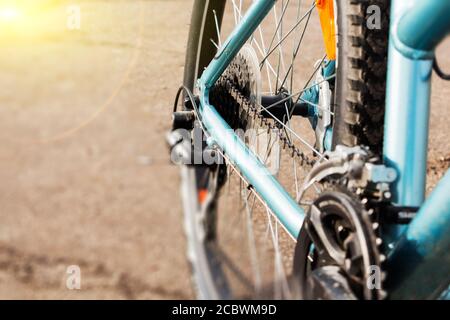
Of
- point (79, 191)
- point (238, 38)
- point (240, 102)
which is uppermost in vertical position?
point (238, 38)

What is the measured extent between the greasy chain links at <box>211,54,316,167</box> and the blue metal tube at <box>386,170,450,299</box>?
1.97 ft

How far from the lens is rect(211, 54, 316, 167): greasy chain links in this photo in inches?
60.1

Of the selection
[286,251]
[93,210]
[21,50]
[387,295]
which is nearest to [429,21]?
[387,295]

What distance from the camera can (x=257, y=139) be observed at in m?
Answer: 1.55

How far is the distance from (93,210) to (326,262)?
0.98m

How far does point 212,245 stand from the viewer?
549 millimetres

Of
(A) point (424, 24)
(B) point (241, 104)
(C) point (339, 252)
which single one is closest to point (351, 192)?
(C) point (339, 252)

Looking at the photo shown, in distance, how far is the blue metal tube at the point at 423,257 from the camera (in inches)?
33.1

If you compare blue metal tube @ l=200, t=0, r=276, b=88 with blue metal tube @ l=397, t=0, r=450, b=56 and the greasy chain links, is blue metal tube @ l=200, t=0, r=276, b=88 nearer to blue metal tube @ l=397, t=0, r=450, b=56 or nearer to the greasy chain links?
the greasy chain links

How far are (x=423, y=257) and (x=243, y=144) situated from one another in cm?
59

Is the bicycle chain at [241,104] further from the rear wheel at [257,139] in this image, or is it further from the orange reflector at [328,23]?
the orange reflector at [328,23]

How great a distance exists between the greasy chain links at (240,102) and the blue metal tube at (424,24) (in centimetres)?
60

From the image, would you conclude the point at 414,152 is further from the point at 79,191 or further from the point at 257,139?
the point at 79,191
